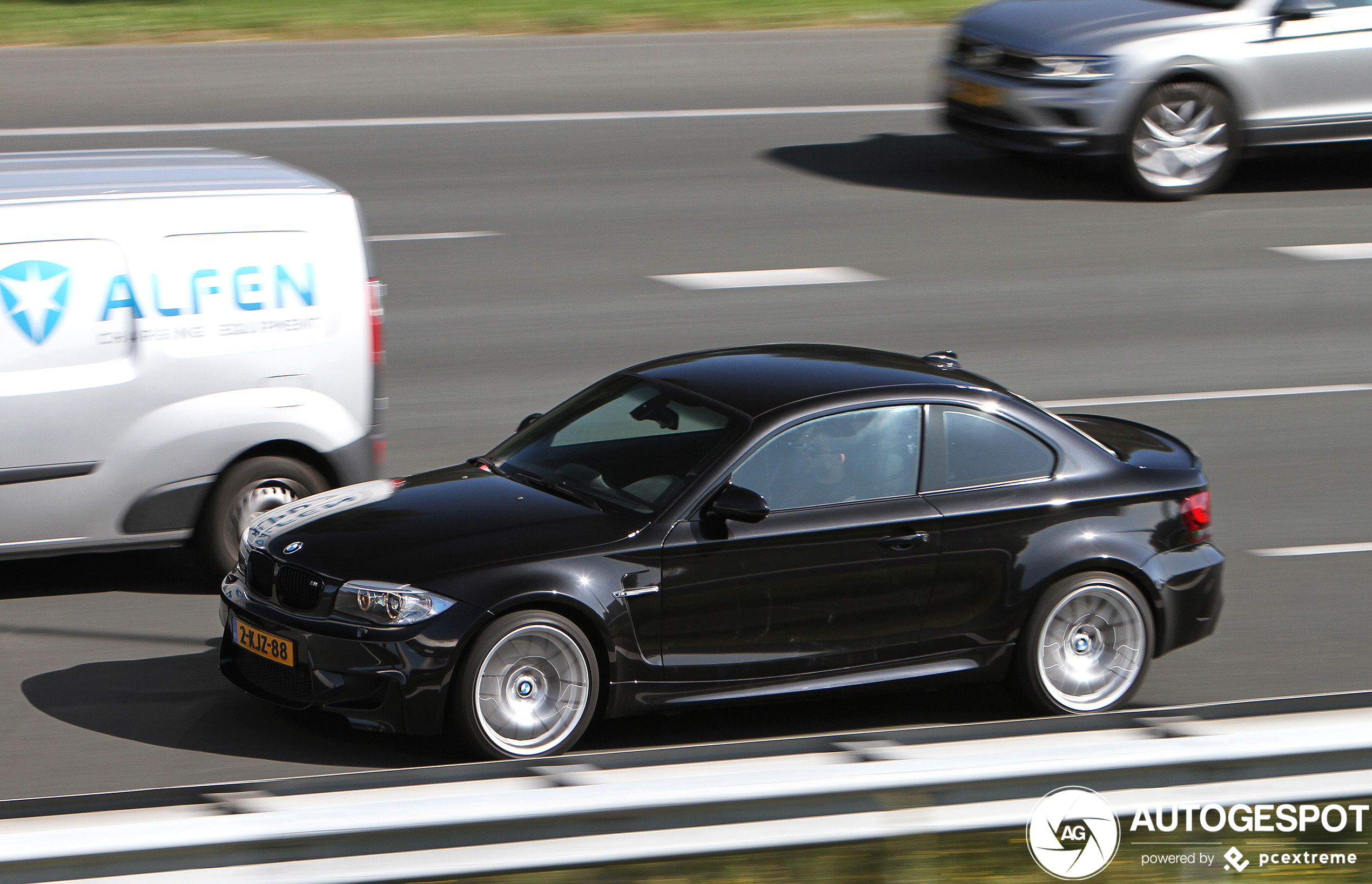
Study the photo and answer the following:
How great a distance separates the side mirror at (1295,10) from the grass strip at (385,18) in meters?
6.36

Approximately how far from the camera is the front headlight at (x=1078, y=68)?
14562 mm

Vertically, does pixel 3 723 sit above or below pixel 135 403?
below

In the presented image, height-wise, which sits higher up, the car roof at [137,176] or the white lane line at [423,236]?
the car roof at [137,176]

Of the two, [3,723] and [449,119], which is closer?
[3,723]

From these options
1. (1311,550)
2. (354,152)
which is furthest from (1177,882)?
(354,152)

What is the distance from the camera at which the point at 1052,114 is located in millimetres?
14602

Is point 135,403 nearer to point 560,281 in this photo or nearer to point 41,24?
point 560,281

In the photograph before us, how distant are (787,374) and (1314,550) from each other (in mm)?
3308

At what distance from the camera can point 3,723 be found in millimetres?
6324

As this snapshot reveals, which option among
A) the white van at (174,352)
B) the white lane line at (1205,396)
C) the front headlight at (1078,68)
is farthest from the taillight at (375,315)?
the front headlight at (1078,68)

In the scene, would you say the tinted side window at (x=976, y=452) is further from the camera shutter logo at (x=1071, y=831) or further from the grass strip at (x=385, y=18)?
the grass strip at (x=385, y=18)

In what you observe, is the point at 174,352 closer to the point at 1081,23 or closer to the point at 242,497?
the point at 242,497

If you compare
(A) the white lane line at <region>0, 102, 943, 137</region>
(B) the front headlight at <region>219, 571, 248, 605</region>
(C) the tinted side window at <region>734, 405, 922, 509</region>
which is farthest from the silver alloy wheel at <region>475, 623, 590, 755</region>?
(A) the white lane line at <region>0, 102, 943, 137</region>

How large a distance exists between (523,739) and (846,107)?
1293cm
